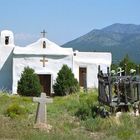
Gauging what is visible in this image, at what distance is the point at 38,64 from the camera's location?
108ft

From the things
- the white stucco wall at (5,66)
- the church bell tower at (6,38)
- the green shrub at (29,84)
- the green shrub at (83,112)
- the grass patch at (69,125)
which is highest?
the church bell tower at (6,38)

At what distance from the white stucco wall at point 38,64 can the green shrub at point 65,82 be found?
83cm

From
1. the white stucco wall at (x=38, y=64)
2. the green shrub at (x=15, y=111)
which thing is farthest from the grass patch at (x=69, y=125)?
the white stucco wall at (x=38, y=64)

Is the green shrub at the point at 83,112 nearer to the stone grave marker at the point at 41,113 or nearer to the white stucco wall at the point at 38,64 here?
the stone grave marker at the point at 41,113

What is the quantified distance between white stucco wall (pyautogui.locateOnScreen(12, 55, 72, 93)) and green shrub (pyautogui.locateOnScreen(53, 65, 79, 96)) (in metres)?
0.83

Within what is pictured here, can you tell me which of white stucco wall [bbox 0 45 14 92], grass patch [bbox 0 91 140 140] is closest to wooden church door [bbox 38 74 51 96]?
white stucco wall [bbox 0 45 14 92]

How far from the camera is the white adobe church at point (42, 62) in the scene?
32688mm

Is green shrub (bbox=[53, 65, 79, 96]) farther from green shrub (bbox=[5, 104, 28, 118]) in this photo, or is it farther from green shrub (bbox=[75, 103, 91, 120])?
green shrub (bbox=[5, 104, 28, 118])

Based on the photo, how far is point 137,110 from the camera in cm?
1600

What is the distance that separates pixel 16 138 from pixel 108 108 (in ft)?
17.4

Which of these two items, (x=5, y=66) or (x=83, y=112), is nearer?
(x=83, y=112)

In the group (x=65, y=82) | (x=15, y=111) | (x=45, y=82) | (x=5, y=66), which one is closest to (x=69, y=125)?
(x=15, y=111)

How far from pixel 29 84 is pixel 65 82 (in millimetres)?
2255

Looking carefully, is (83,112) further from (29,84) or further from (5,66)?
(5,66)
